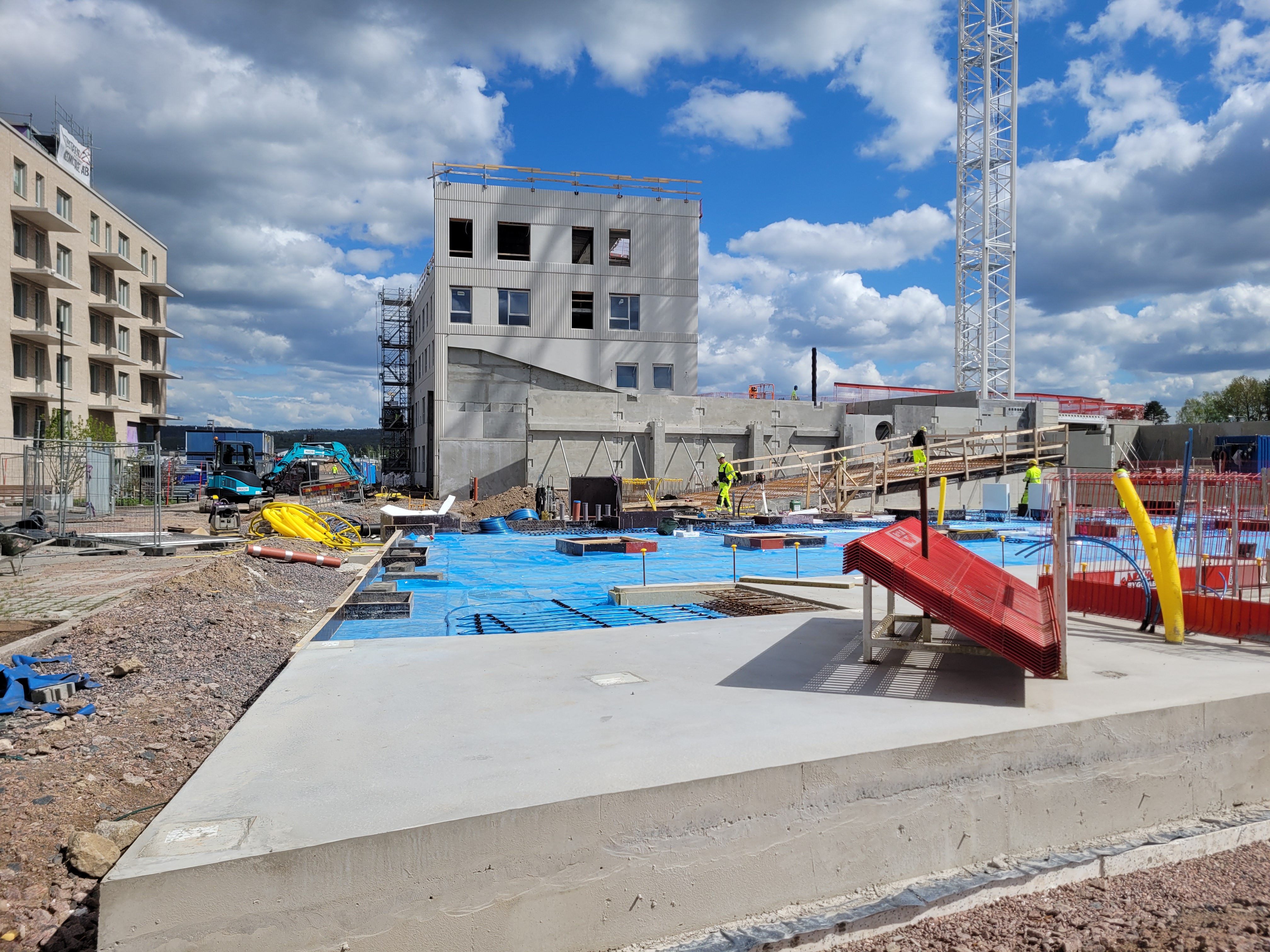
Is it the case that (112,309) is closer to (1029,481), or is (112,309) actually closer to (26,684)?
(1029,481)

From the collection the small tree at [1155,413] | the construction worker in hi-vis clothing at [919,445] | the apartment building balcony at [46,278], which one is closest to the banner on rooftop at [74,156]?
the apartment building balcony at [46,278]

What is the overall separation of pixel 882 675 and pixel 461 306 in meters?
39.5

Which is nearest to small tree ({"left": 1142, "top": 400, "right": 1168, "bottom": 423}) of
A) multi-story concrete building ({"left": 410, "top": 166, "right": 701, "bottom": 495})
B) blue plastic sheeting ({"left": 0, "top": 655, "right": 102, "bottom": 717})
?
multi-story concrete building ({"left": 410, "top": 166, "right": 701, "bottom": 495})

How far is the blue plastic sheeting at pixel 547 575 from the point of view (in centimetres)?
1005

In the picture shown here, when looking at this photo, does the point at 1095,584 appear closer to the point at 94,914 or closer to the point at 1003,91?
the point at 94,914

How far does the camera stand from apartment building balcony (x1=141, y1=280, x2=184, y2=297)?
55000mm

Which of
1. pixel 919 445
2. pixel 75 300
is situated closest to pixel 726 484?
pixel 919 445

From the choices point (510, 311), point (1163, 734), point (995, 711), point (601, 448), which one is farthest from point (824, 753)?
point (510, 311)

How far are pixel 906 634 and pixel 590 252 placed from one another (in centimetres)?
4083

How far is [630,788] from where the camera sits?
3.47 metres

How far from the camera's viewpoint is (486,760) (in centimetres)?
384

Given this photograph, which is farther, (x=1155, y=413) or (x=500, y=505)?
(x=1155, y=413)

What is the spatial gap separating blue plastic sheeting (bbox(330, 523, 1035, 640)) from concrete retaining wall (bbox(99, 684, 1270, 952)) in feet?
16.7

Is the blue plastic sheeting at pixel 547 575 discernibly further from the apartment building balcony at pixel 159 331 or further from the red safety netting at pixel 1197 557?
the apartment building balcony at pixel 159 331
